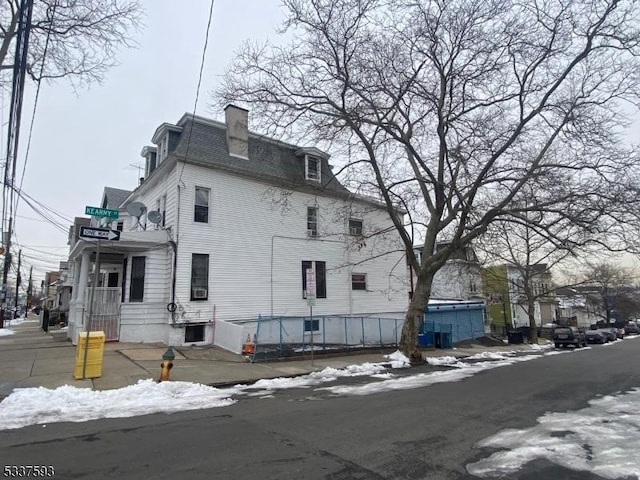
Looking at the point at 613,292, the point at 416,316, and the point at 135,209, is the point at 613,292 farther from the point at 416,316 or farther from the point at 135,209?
the point at 135,209

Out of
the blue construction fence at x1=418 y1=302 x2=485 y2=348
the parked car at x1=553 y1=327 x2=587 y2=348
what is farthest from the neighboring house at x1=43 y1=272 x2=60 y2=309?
the parked car at x1=553 y1=327 x2=587 y2=348

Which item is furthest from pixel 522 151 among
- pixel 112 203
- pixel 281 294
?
pixel 112 203

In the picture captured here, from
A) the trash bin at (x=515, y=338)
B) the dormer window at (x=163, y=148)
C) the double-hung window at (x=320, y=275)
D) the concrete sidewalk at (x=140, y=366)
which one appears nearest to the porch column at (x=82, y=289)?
the concrete sidewalk at (x=140, y=366)

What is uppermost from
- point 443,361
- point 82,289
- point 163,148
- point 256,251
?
point 163,148

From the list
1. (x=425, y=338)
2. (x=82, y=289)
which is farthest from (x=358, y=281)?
(x=82, y=289)

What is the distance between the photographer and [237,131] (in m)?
20.4

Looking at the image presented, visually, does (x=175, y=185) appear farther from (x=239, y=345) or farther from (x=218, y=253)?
(x=239, y=345)

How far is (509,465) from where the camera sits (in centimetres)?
479

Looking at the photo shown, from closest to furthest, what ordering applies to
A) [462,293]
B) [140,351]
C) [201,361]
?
[201,361], [140,351], [462,293]

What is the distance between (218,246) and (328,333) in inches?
270

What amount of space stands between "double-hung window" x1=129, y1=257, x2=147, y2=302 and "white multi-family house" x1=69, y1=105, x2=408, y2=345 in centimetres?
6

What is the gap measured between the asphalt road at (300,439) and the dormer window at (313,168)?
15.4 meters

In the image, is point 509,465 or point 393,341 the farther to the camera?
point 393,341

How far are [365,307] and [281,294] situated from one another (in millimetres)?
5971
